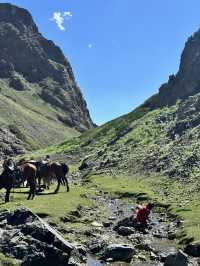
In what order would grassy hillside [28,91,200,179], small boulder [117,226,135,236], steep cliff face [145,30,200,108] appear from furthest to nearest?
steep cliff face [145,30,200,108] → grassy hillside [28,91,200,179] → small boulder [117,226,135,236]

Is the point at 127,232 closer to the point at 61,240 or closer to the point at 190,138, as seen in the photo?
the point at 61,240

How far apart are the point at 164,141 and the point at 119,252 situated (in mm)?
77911

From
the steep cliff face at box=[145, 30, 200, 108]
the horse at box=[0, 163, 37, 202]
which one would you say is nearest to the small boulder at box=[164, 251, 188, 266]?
the horse at box=[0, 163, 37, 202]

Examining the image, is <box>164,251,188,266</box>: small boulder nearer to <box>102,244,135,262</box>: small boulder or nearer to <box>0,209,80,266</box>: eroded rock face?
<box>102,244,135,262</box>: small boulder

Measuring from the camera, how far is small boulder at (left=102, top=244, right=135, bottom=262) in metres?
30.3

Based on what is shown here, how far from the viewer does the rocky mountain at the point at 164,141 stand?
275ft

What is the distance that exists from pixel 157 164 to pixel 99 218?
4255 cm

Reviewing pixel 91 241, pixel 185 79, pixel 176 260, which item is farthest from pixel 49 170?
pixel 185 79

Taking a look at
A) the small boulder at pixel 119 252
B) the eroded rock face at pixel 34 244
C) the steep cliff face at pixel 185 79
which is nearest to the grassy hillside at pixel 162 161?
the small boulder at pixel 119 252

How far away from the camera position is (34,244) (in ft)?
86.2

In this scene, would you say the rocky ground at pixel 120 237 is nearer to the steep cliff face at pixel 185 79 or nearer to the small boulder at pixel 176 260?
the small boulder at pixel 176 260

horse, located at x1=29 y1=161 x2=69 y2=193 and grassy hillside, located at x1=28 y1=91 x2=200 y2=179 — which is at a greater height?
grassy hillside, located at x1=28 y1=91 x2=200 y2=179

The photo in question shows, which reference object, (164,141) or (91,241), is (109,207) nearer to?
(91,241)

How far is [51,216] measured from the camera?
40.2 m
